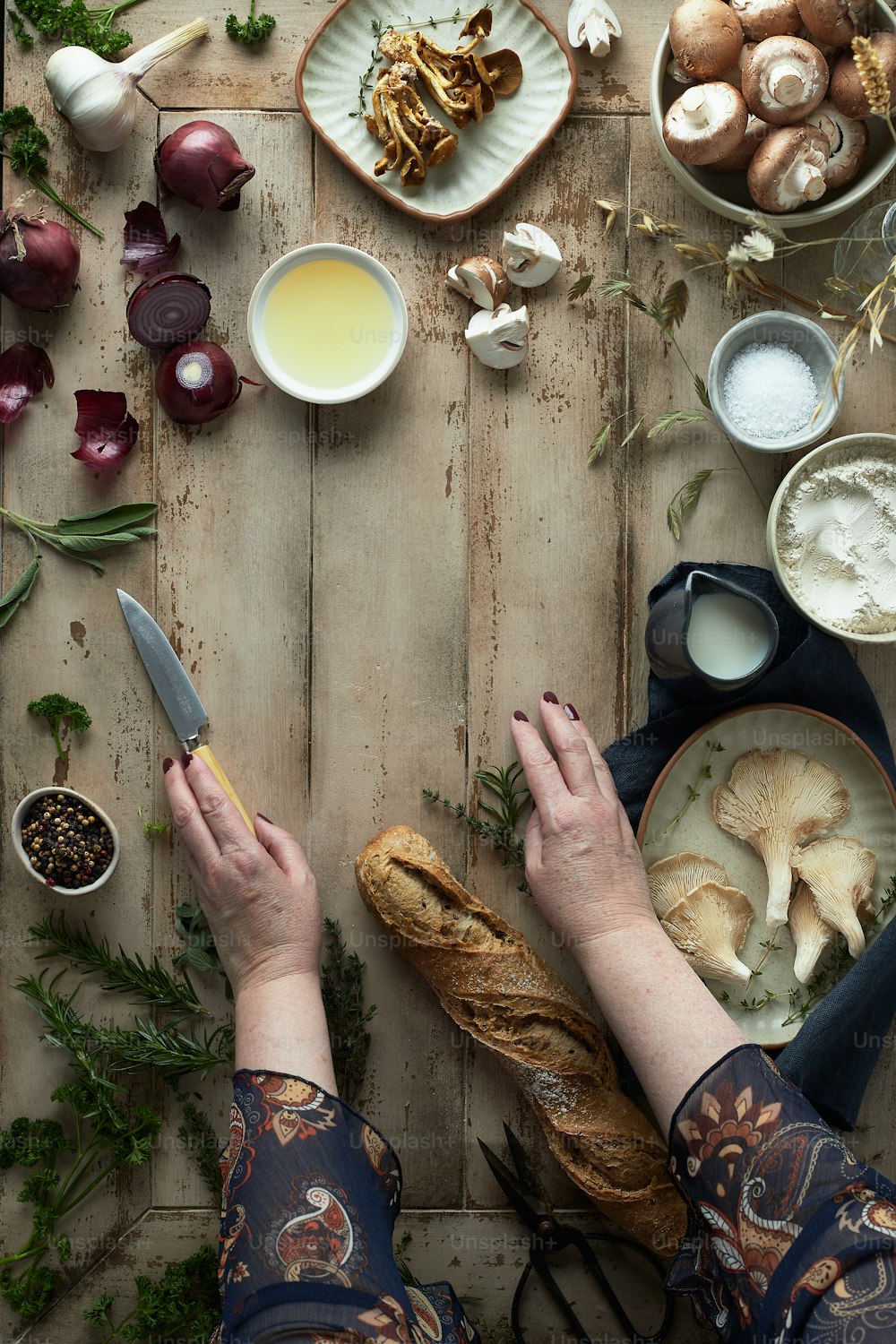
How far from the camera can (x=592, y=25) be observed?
1542 mm

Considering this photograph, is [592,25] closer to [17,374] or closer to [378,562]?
[378,562]

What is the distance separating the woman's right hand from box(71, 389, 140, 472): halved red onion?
2.52 ft

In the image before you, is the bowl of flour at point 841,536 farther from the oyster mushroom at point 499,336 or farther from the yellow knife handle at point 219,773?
the yellow knife handle at point 219,773

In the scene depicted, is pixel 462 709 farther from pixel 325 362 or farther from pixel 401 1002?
pixel 325 362

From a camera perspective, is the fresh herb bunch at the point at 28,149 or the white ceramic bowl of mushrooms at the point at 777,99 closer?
the white ceramic bowl of mushrooms at the point at 777,99

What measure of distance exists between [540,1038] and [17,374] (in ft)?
4.31

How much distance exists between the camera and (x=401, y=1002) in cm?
160

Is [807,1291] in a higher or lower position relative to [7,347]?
lower

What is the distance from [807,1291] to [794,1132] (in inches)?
6.7

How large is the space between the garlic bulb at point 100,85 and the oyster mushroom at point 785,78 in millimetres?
858

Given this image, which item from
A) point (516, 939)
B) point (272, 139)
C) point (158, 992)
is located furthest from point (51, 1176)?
point (272, 139)

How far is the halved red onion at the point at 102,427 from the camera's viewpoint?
5.09ft

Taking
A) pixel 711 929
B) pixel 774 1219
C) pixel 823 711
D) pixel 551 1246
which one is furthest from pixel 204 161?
pixel 551 1246

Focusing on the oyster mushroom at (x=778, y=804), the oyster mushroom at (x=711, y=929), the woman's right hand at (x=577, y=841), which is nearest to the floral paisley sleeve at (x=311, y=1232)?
the woman's right hand at (x=577, y=841)
